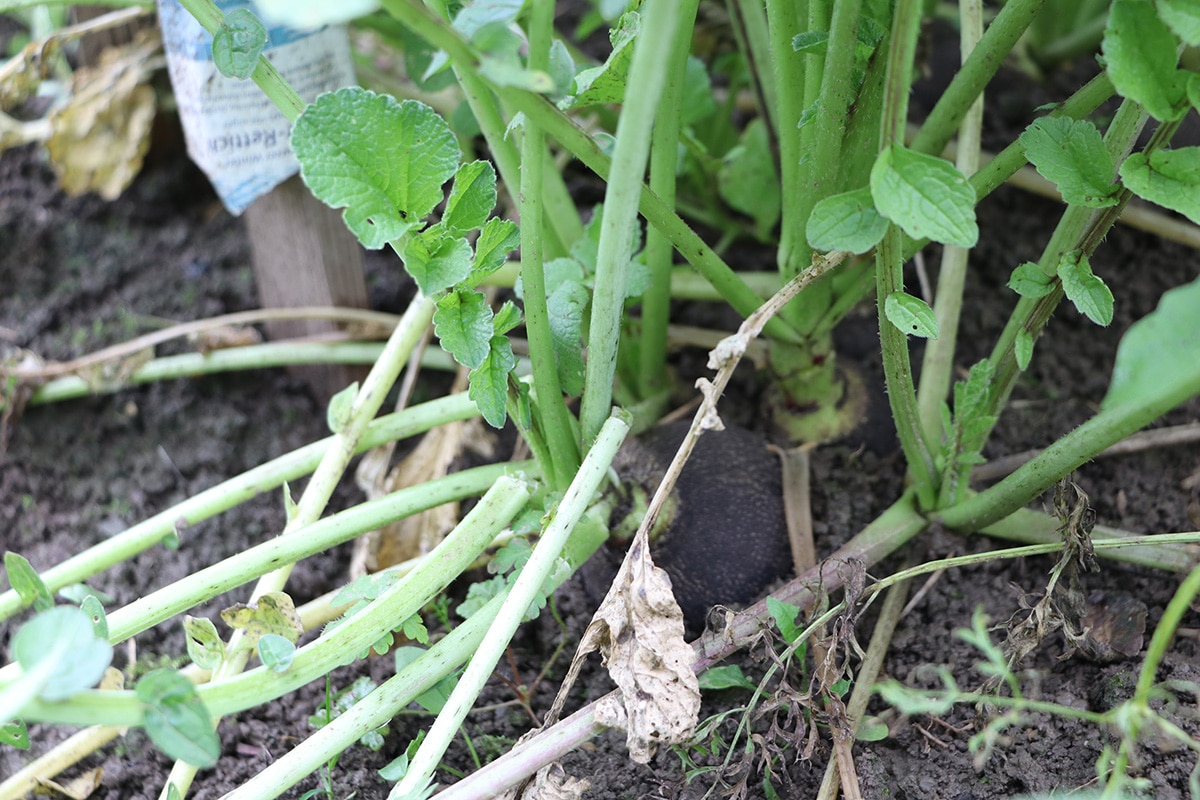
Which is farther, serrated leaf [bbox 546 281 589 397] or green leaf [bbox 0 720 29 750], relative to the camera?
serrated leaf [bbox 546 281 589 397]

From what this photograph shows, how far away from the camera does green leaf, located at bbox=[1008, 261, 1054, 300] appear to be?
33.5 inches

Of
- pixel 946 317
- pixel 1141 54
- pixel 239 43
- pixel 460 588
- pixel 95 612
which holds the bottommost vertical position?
pixel 460 588

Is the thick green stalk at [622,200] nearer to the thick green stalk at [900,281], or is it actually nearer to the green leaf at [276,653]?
the thick green stalk at [900,281]

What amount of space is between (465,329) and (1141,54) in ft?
1.72

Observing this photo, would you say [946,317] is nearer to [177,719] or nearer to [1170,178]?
[1170,178]

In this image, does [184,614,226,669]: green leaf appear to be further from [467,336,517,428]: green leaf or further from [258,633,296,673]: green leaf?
[467,336,517,428]: green leaf

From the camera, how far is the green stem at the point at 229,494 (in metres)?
1.00

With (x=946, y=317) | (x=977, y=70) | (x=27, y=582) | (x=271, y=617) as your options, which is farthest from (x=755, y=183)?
(x=27, y=582)

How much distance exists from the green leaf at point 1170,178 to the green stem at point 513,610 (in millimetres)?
445

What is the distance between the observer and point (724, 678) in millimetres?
897

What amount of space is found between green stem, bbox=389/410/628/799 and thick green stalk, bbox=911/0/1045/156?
41 centimetres

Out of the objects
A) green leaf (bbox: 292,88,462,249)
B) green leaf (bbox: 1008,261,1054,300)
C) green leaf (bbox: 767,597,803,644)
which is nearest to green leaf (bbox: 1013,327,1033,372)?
green leaf (bbox: 1008,261,1054,300)

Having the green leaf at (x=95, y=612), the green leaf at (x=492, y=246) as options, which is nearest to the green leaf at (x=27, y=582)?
the green leaf at (x=95, y=612)

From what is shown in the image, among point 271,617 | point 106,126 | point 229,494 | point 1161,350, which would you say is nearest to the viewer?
point 1161,350
